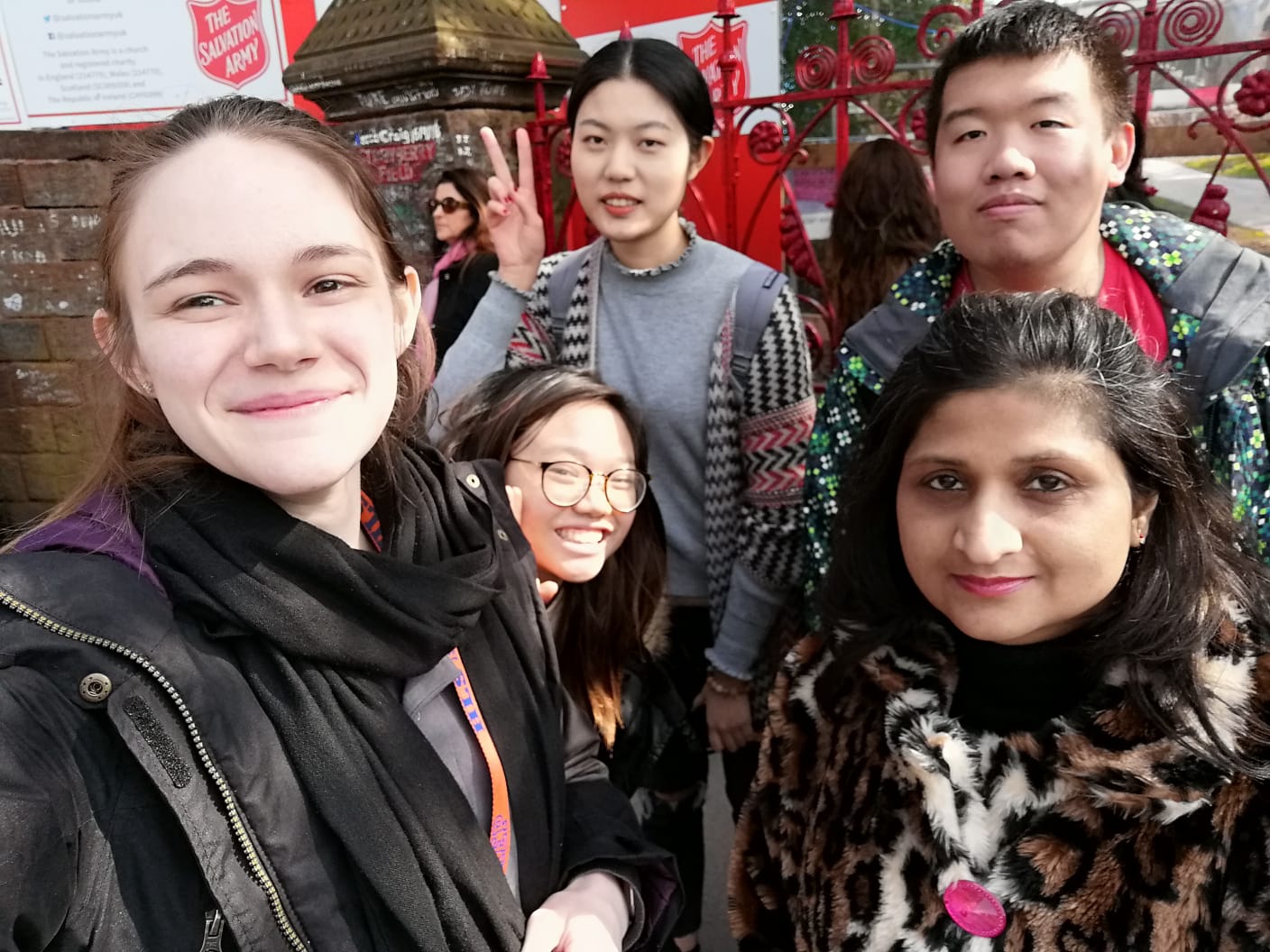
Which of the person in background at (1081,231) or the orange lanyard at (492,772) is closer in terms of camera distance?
the orange lanyard at (492,772)

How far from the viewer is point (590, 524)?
1810mm

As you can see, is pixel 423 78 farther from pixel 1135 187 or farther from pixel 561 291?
pixel 1135 187

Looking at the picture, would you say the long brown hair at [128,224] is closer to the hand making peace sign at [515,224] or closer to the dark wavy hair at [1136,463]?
the dark wavy hair at [1136,463]

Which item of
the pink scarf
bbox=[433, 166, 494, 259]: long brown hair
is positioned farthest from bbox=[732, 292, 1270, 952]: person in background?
the pink scarf

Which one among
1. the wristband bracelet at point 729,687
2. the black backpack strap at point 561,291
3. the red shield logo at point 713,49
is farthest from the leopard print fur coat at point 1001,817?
the red shield logo at point 713,49

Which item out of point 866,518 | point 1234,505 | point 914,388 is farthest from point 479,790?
point 1234,505

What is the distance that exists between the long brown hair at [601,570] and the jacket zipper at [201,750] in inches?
36.2

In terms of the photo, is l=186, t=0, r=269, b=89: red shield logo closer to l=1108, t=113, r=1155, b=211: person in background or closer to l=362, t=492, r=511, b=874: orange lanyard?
l=1108, t=113, r=1155, b=211: person in background

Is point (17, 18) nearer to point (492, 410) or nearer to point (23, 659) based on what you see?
point (492, 410)

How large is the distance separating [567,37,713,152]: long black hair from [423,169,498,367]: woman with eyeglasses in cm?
143

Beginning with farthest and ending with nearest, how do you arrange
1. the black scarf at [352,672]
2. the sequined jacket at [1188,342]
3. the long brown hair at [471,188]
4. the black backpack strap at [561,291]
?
the long brown hair at [471,188]
the black backpack strap at [561,291]
the sequined jacket at [1188,342]
the black scarf at [352,672]

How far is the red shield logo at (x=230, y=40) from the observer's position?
4.79 metres

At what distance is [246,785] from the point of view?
0.91 meters

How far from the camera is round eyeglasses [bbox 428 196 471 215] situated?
137 inches
